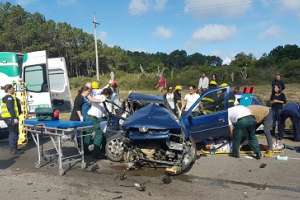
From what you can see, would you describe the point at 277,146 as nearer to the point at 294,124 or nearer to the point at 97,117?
the point at 294,124

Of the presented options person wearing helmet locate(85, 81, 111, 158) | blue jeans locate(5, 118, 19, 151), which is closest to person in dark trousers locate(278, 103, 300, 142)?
person wearing helmet locate(85, 81, 111, 158)

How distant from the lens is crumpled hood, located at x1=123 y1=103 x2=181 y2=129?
344 inches

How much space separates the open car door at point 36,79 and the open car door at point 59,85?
135 inches

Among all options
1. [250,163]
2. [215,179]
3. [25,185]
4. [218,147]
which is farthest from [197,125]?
[25,185]

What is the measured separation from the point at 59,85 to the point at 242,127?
486 inches

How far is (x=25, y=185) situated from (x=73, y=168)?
155cm

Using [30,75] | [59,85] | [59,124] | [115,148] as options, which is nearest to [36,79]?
[30,75]

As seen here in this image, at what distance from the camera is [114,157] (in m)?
9.93

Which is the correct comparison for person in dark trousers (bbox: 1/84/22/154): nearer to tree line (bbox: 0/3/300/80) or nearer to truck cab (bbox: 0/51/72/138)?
truck cab (bbox: 0/51/72/138)

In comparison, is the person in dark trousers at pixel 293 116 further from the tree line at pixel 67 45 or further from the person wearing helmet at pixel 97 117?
the tree line at pixel 67 45

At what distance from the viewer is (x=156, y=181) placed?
8.23m

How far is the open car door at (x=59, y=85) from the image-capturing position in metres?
19.3

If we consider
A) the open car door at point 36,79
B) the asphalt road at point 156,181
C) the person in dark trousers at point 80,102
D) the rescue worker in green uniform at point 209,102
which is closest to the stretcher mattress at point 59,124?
the asphalt road at point 156,181

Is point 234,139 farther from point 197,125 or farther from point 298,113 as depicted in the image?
point 298,113
